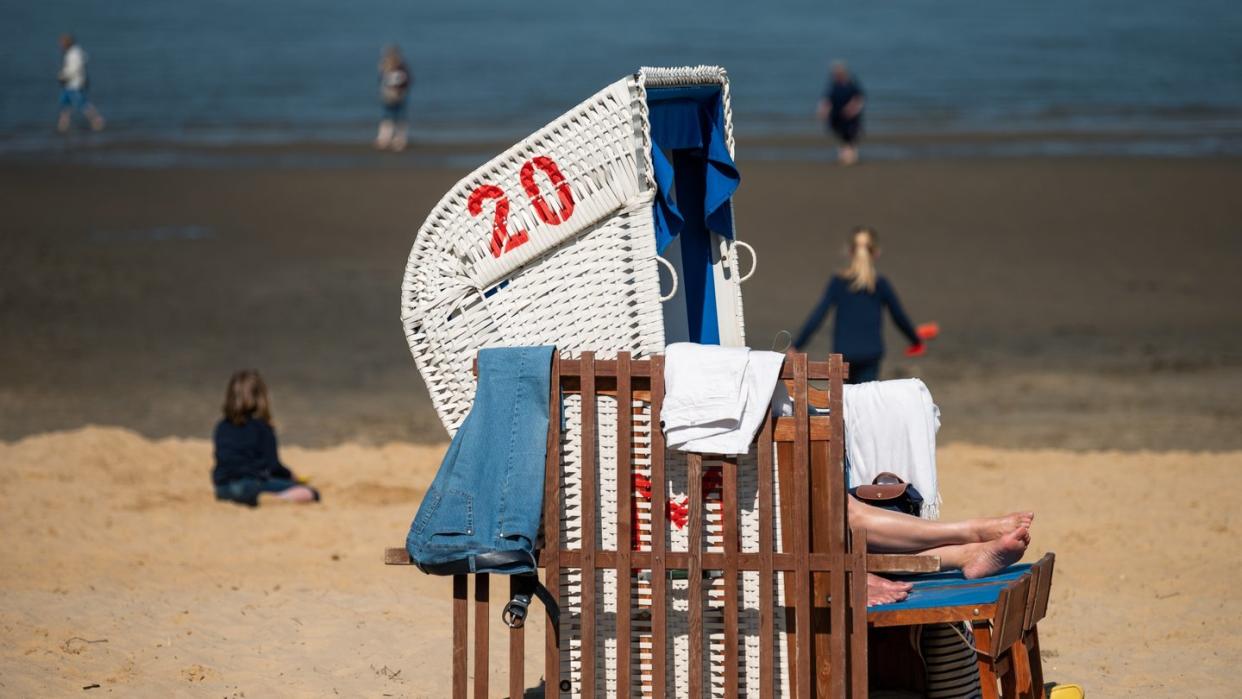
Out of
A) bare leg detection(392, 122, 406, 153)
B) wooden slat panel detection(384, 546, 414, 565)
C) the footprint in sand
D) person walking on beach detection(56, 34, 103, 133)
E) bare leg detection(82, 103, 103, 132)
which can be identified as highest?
person walking on beach detection(56, 34, 103, 133)

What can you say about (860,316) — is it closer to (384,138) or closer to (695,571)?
(695,571)

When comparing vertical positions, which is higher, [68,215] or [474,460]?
[68,215]

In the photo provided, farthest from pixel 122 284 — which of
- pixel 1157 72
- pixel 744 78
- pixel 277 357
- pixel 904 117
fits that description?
pixel 1157 72

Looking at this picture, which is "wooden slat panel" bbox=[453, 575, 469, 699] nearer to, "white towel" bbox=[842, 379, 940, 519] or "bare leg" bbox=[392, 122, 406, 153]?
"white towel" bbox=[842, 379, 940, 519]

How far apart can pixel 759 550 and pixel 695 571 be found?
21 cm

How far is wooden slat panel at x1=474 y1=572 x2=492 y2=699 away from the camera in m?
4.76

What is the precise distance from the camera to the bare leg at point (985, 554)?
4.99 metres

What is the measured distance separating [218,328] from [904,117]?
18.2 metres

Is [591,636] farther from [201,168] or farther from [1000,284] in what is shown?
[201,168]

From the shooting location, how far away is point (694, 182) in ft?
18.8

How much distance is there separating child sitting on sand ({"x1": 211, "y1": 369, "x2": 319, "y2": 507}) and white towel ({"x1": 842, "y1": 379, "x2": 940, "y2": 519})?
14.4ft

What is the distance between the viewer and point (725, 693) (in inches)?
185

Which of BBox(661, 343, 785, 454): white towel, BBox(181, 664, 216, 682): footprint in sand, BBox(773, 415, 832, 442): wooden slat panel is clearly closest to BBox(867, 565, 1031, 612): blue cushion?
BBox(773, 415, 832, 442): wooden slat panel

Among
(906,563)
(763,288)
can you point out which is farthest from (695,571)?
(763,288)
